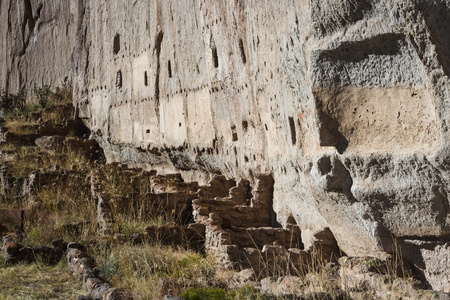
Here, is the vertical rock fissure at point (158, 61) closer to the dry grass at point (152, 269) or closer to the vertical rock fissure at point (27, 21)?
the dry grass at point (152, 269)

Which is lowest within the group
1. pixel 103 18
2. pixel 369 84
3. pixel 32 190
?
pixel 32 190

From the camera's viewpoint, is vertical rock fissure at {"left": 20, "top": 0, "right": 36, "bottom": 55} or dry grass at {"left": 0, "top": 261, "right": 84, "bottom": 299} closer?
dry grass at {"left": 0, "top": 261, "right": 84, "bottom": 299}

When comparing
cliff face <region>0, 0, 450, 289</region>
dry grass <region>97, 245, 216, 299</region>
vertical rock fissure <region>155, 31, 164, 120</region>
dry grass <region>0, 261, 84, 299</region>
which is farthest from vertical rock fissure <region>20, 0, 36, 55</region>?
dry grass <region>97, 245, 216, 299</region>

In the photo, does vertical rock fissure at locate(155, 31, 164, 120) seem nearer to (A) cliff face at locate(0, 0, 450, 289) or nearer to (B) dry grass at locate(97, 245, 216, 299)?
(A) cliff face at locate(0, 0, 450, 289)

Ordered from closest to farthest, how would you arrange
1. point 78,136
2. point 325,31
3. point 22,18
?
point 325,31
point 78,136
point 22,18

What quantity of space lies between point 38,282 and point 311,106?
123 inches

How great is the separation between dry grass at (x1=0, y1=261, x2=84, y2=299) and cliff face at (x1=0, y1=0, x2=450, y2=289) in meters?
2.48

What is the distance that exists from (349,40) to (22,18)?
1860 cm

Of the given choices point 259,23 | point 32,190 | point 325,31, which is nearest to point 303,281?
point 325,31

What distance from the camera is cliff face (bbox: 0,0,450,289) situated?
3891 millimetres

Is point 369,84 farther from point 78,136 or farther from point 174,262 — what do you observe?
point 78,136

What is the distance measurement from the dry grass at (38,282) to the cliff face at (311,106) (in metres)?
2.48

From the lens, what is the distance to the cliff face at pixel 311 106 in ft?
12.8

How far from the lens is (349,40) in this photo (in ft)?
13.7
